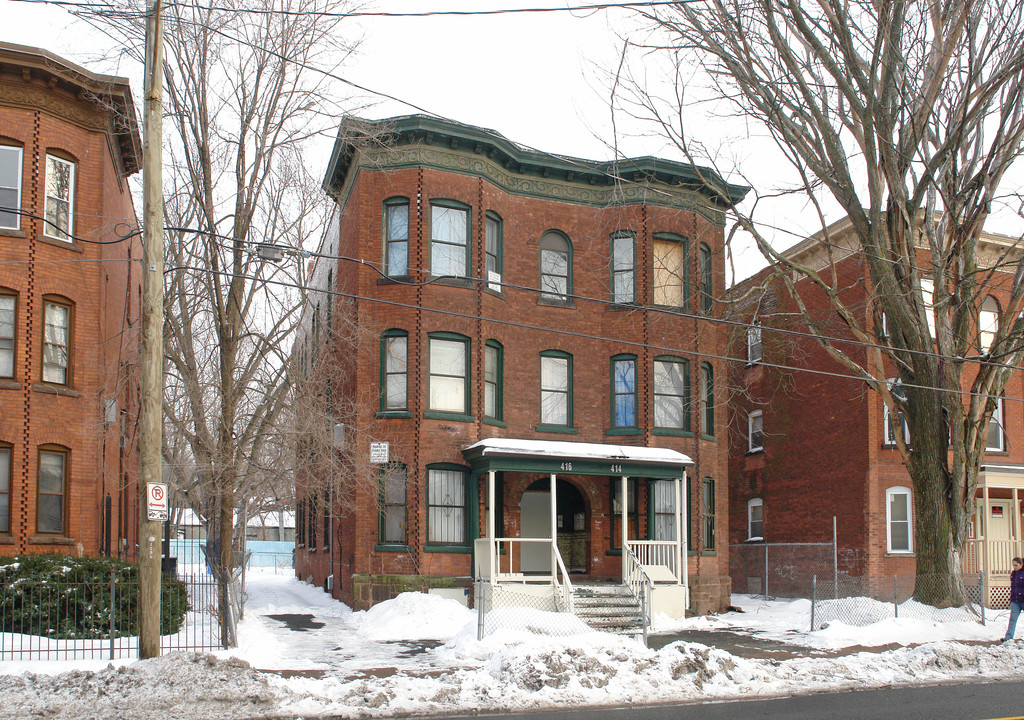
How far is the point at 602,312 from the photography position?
2572 centimetres

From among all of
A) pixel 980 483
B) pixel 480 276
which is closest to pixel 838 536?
pixel 980 483

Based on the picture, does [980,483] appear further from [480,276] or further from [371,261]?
[371,261]

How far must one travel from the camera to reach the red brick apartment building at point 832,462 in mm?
26969

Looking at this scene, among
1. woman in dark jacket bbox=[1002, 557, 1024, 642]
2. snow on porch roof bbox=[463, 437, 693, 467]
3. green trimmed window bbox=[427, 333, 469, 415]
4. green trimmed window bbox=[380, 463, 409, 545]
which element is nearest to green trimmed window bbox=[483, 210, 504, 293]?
green trimmed window bbox=[427, 333, 469, 415]

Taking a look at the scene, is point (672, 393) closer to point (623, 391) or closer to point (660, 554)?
point (623, 391)

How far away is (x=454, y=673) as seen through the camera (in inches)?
538

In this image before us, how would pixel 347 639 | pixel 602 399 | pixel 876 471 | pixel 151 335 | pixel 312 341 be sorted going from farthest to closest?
1. pixel 876 471
2. pixel 602 399
3. pixel 312 341
4. pixel 347 639
5. pixel 151 335

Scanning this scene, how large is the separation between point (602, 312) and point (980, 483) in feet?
39.0

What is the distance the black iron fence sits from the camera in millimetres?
14359

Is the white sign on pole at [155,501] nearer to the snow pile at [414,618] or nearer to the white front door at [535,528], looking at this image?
the snow pile at [414,618]

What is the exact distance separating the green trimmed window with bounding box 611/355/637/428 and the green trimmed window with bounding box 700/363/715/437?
1938 mm

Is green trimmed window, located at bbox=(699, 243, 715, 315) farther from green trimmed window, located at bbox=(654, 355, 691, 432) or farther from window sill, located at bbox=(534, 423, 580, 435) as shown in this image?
window sill, located at bbox=(534, 423, 580, 435)

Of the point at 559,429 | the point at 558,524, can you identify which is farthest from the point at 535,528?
the point at 559,429

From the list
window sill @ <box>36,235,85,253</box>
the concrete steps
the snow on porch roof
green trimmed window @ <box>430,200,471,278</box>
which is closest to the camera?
window sill @ <box>36,235,85,253</box>
